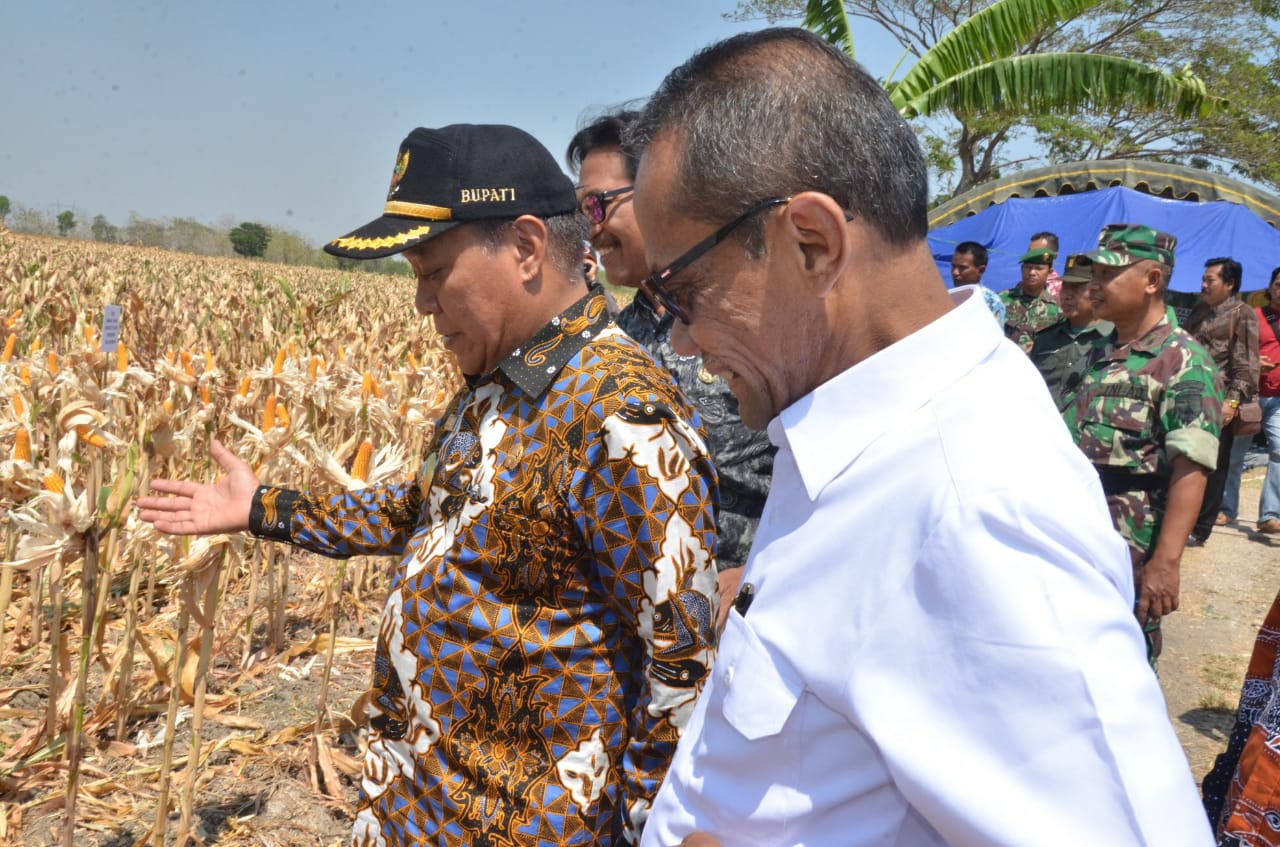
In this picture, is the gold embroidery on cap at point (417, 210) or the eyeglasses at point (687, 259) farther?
the gold embroidery on cap at point (417, 210)

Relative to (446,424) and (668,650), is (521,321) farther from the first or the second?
(668,650)

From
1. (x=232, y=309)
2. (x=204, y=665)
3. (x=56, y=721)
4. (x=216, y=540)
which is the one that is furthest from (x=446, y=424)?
(x=232, y=309)

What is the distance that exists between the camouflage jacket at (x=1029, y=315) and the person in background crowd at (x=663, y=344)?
14.9ft

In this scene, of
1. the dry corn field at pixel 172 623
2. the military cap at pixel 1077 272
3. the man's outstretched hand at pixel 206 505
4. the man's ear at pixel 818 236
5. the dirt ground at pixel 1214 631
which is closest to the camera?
the man's ear at pixel 818 236

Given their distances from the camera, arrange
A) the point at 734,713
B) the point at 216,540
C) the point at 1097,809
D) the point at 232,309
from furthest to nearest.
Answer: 1. the point at 232,309
2. the point at 216,540
3. the point at 734,713
4. the point at 1097,809

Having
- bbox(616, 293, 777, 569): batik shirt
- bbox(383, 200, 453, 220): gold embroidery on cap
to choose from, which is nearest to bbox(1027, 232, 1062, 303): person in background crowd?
bbox(616, 293, 777, 569): batik shirt

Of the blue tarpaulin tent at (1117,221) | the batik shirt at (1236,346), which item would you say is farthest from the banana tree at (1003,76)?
the batik shirt at (1236,346)

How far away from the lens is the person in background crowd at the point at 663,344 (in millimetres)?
2375

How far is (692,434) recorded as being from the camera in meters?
1.57

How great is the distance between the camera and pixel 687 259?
104 centimetres

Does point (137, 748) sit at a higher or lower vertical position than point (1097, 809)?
lower

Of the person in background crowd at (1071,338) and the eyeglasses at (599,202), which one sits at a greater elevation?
the eyeglasses at (599,202)

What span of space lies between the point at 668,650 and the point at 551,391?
1.59 feet

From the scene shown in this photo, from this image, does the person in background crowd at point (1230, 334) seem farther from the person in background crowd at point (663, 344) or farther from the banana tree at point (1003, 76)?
the person in background crowd at point (663, 344)
